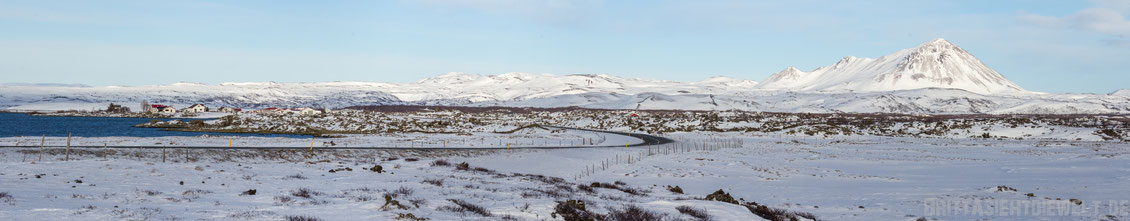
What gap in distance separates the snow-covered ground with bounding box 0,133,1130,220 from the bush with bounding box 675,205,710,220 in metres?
0.45

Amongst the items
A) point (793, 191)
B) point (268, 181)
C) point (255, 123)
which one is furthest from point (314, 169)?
point (255, 123)

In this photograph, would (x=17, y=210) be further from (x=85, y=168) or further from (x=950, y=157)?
(x=950, y=157)

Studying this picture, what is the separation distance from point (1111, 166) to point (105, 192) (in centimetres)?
5061

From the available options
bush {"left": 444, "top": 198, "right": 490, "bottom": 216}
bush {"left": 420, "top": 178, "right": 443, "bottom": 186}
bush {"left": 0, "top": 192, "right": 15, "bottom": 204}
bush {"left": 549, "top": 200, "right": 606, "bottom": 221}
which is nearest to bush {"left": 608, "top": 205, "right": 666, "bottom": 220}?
bush {"left": 549, "top": 200, "right": 606, "bottom": 221}

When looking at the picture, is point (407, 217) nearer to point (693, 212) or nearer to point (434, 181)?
point (693, 212)

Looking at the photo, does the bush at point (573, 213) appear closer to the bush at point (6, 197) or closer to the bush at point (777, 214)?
the bush at point (777, 214)

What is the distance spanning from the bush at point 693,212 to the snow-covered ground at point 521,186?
1.49 ft

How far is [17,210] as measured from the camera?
15.8 metres

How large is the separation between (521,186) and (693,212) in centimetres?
1088

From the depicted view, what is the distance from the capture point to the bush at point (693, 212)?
20111mm

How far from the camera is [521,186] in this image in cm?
2992

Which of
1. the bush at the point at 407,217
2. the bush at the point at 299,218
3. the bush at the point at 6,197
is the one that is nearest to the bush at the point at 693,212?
the bush at the point at 407,217

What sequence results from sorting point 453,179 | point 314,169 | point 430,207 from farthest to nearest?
1. point 314,169
2. point 453,179
3. point 430,207

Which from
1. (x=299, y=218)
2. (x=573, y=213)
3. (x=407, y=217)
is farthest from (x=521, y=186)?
(x=299, y=218)
